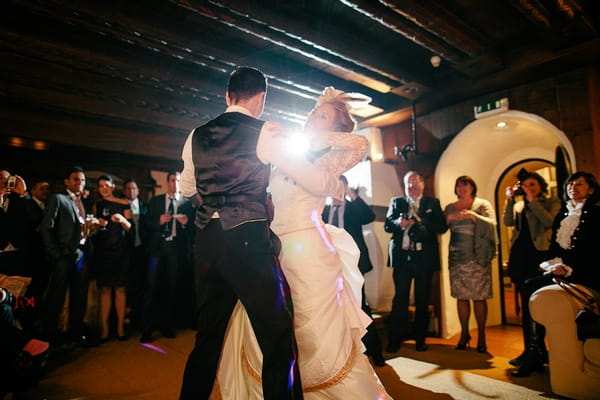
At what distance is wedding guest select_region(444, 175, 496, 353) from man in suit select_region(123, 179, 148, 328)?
150 inches

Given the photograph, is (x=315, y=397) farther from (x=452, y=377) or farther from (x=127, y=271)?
(x=127, y=271)

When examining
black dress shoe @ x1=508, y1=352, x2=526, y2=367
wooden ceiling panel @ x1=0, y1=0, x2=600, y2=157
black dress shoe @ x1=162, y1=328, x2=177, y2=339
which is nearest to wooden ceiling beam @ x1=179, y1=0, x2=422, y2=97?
wooden ceiling panel @ x1=0, y1=0, x2=600, y2=157

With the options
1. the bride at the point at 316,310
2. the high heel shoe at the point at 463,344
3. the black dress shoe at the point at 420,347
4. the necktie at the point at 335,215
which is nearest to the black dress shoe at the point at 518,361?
the high heel shoe at the point at 463,344

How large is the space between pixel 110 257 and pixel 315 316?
3.40 metres

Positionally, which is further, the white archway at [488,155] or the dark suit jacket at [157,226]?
the white archway at [488,155]

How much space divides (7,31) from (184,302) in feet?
11.6

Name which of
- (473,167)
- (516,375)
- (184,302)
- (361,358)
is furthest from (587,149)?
(184,302)

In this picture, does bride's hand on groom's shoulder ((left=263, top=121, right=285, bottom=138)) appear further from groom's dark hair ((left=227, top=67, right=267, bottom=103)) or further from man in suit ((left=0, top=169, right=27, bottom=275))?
man in suit ((left=0, top=169, right=27, bottom=275))

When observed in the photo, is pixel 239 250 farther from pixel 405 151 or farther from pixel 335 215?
pixel 405 151

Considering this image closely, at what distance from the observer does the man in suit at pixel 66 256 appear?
3.66 meters

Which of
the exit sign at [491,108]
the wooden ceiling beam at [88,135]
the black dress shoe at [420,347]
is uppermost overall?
the wooden ceiling beam at [88,135]

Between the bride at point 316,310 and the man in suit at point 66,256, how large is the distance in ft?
9.65

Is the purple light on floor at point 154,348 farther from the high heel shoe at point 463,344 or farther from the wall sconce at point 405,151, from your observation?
the wall sconce at point 405,151

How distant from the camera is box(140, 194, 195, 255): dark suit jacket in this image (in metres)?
4.32
